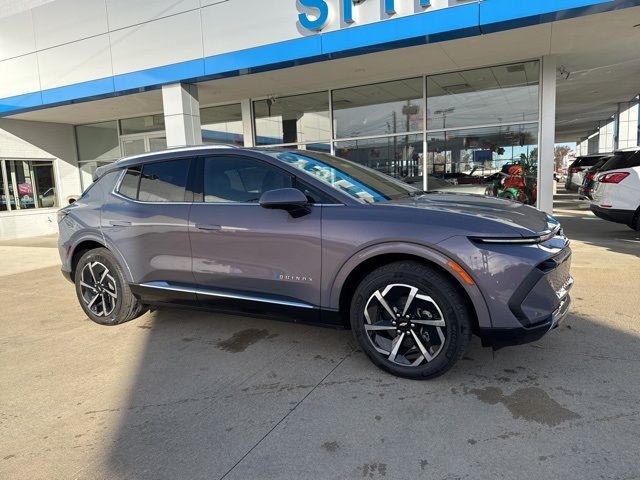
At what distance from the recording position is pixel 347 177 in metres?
3.79

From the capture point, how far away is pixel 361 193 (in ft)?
→ 11.5

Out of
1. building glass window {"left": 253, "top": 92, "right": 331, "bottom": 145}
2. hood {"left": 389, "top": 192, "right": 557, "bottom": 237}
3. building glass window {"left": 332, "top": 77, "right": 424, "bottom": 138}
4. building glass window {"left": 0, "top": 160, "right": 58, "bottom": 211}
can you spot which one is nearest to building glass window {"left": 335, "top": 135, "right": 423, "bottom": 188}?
building glass window {"left": 332, "top": 77, "right": 424, "bottom": 138}

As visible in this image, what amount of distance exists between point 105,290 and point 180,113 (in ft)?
21.0

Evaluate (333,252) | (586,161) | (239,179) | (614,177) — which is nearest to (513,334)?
(333,252)

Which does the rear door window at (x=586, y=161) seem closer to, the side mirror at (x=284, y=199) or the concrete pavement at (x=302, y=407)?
the concrete pavement at (x=302, y=407)

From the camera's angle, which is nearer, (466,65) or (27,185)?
(466,65)

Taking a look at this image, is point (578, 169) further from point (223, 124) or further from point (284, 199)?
point (284, 199)

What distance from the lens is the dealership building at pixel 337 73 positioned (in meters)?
7.79

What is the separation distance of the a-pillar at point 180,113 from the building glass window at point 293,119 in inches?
104

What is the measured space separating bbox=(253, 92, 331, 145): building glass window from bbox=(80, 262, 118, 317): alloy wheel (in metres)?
8.24

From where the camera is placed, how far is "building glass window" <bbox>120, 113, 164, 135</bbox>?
47.7 feet

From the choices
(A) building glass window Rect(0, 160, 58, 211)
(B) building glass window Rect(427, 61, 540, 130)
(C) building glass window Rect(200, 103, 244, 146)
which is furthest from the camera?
(A) building glass window Rect(0, 160, 58, 211)

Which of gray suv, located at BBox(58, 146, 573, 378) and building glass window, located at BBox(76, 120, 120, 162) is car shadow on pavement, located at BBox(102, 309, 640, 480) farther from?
building glass window, located at BBox(76, 120, 120, 162)

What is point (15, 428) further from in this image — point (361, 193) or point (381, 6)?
point (381, 6)
